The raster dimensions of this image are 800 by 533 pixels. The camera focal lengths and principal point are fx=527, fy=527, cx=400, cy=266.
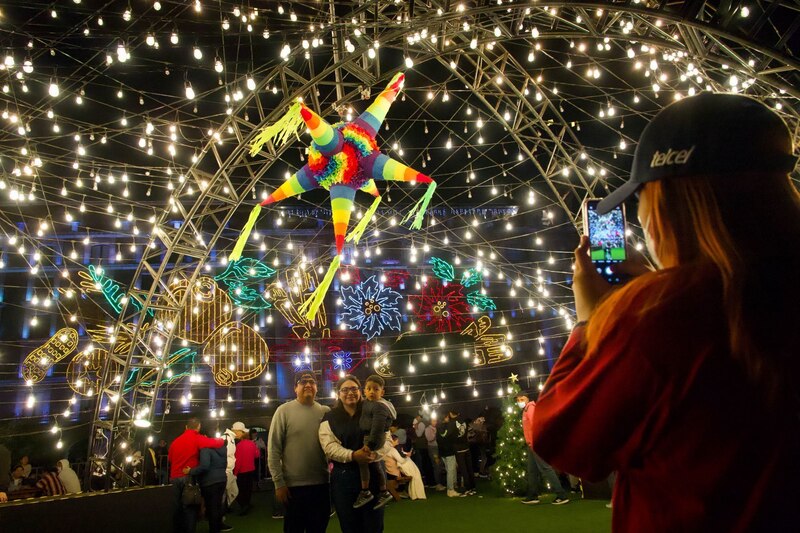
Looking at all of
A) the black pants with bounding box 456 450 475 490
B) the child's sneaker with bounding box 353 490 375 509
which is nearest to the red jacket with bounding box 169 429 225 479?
the child's sneaker with bounding box 353 490 375 509

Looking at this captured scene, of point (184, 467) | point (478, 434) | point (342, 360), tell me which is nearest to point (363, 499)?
point (184, 467)

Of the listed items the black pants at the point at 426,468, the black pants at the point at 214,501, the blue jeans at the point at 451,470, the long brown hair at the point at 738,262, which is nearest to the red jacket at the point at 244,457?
the black pants at the point at 214,501

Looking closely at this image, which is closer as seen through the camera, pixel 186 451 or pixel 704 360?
pixel 704 360

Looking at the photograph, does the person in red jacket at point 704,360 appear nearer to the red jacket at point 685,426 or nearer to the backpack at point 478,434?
the red jacket at point 685,426

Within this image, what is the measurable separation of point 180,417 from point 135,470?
11.2 m

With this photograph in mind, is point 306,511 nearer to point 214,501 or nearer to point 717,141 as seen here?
point 214,501

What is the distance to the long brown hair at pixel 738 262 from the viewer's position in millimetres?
732

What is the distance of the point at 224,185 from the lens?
10.9 meters

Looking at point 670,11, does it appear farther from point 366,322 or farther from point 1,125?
point 366,322

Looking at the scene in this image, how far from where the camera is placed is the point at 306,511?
4.55 metres

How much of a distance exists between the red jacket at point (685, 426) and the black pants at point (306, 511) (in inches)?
168

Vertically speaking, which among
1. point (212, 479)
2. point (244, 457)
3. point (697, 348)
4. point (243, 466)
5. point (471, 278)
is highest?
point (471, 278)

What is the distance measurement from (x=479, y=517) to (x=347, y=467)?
175 inches

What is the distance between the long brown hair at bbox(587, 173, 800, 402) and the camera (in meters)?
0.73
